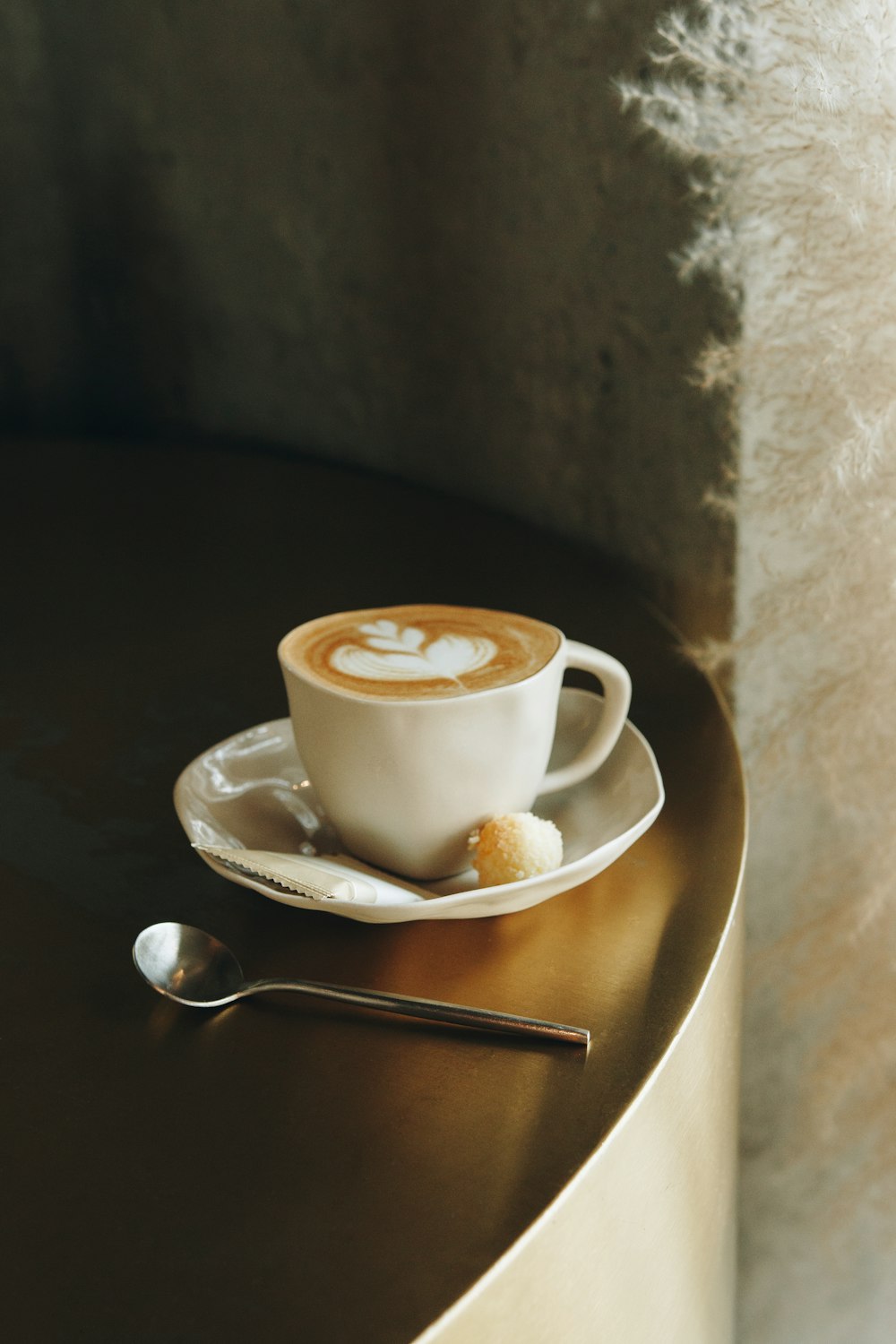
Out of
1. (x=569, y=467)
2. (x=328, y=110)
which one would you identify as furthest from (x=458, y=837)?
(x=328, y=110)

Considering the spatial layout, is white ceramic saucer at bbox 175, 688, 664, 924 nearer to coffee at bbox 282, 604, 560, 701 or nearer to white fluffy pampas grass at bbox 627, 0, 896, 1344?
coffee at bbox 282, 604, 560, 701

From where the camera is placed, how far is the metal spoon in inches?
18.0

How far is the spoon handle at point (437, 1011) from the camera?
17.8 inches

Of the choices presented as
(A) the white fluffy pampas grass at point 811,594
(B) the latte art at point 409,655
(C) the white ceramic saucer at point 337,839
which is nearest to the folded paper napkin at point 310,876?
(C) the white ceramic saucer at point 337,839

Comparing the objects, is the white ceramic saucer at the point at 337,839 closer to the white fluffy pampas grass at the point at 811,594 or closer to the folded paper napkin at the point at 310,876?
the folded paper napkin at the point at 310,876

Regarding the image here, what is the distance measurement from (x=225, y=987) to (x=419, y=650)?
224 mm

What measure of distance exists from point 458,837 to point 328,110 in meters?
1.41

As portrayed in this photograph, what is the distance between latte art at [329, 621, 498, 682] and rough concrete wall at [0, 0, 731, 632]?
1.42 ft

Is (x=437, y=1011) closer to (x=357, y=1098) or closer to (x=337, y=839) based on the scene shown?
(x=357, y=1098)

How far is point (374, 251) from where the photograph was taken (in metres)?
1.60

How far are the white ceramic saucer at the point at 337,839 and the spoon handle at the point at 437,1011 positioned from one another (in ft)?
0.12

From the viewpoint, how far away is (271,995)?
19.4 inches

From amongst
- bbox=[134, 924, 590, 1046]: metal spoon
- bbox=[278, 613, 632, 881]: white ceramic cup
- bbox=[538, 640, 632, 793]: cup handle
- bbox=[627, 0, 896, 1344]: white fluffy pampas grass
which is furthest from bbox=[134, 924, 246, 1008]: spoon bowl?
bbox=[627, 0, 896, 1344]: white fluffy pampas grass

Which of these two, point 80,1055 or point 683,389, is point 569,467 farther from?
point 80,1055
